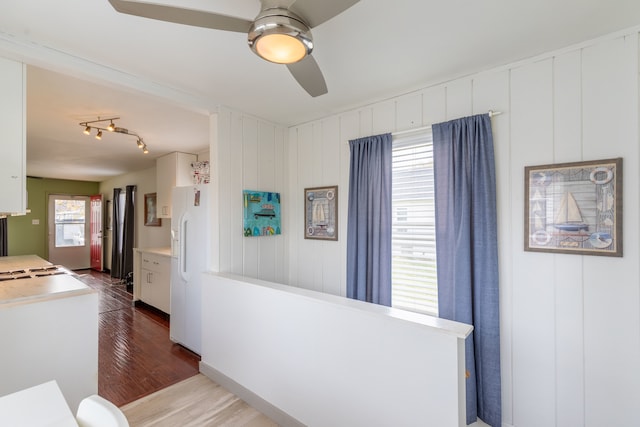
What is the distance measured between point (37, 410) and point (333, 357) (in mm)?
1330

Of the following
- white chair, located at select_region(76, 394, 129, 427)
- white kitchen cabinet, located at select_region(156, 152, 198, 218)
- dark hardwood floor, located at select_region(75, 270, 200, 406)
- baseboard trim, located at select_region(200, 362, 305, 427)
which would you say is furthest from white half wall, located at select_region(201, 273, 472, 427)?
white kitchen cabinet, located at select_region(156, 152, 198, 218)

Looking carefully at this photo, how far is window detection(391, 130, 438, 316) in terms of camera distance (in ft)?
7.81

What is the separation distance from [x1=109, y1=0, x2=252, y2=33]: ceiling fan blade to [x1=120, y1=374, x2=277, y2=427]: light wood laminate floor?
2431 mm

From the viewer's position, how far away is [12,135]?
1.79 meters

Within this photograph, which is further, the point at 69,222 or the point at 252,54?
the point at 69,222

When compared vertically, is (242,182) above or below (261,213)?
above

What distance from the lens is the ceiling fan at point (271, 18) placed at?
1.11 meters

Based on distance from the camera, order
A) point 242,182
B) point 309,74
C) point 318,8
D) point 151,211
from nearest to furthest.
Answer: point 318,8
point 309,74
point 242,182
point 151,211

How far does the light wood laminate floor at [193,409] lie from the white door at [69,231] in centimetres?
746

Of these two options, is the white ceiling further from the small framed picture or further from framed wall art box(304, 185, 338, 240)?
the small framed picture

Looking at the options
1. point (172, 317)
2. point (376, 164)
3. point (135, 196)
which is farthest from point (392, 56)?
point (135, 196)

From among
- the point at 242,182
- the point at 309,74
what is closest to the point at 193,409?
the point at 242,182

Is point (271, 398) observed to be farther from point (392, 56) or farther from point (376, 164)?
point (392, 56)

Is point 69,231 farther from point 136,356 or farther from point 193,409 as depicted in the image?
point 193,409
